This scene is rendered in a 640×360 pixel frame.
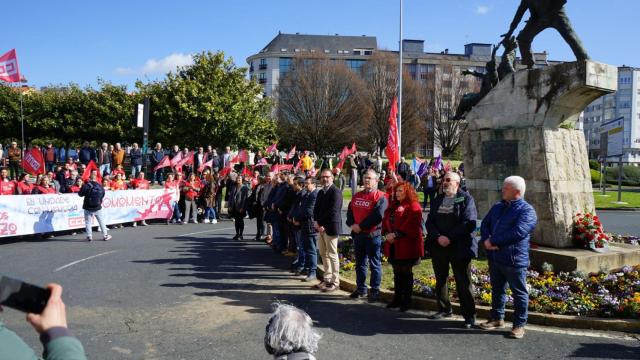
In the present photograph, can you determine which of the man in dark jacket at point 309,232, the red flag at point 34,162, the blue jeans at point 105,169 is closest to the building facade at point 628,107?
the blue jeans at point 105,169

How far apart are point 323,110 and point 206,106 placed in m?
20.8

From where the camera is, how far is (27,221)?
1323cm

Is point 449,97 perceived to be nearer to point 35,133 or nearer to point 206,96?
point 206,96

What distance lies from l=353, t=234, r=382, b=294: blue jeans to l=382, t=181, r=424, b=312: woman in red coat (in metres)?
0.45

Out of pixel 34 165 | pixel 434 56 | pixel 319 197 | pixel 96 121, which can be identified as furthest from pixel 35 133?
pixel 434 56

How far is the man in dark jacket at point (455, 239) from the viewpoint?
20.8ft

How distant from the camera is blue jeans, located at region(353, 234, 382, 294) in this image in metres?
7.60

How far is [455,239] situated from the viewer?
6.39 meters

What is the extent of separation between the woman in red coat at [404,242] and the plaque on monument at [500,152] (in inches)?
125

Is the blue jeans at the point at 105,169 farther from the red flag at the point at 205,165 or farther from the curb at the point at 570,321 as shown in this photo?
the curb at the point at 570,321

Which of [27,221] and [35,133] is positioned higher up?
[35,133]

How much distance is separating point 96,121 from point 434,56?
68627 mm

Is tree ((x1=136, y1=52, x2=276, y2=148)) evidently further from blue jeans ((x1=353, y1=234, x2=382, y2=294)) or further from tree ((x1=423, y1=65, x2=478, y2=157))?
tree ((x1=423, y1=65, x2=478, y2=157))

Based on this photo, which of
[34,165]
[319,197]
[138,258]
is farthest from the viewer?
[34,165]
